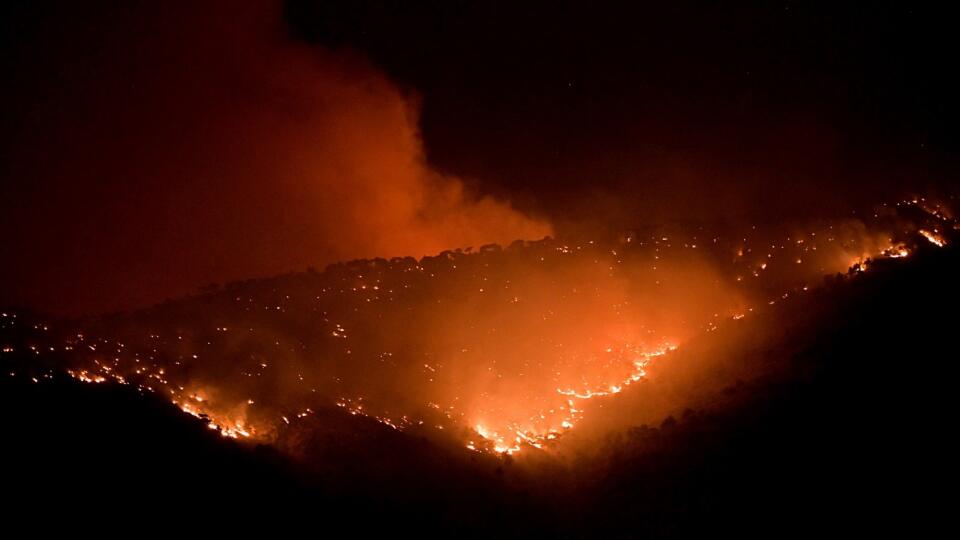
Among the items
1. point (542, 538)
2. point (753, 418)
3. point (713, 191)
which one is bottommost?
point (542, 538)

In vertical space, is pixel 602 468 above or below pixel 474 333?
below

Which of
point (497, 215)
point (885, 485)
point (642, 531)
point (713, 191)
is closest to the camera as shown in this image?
point (885, 485)

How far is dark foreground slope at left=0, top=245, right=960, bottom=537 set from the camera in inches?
290

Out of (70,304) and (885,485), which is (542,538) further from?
(70,304)

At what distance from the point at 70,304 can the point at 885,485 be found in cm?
1714

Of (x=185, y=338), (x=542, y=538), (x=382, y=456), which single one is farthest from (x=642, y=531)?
(x=185, y=338)

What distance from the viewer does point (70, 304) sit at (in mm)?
16359

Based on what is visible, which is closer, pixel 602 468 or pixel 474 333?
pixel 602 468

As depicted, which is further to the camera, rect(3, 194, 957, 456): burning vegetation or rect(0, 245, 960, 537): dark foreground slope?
rect(3, 194, 957, 456): burning vegetation

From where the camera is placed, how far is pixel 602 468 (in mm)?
9656

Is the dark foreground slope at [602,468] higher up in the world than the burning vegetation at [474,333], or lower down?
lower down

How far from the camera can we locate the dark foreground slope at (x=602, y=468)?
24.2ft

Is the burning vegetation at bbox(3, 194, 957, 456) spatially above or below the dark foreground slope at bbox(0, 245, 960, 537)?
above

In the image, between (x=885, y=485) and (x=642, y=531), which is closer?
(x=885, y=485)
